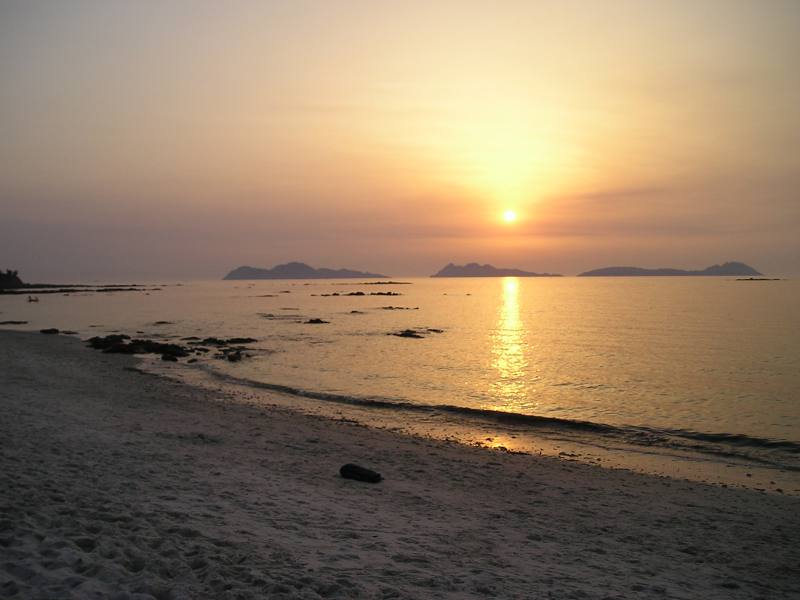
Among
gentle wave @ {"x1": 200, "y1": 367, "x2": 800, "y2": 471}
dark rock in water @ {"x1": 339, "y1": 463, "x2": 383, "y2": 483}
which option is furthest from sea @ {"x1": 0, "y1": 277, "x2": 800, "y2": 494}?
dark rock in water @ {"x1": 339, "y1": 463, "x2": 383, "y2": 483}

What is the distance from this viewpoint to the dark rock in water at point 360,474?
1391 cm

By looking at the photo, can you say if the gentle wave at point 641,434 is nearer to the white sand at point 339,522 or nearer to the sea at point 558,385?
the sea at point 558,385

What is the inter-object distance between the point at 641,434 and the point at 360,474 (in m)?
13.1

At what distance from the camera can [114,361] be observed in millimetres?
36344

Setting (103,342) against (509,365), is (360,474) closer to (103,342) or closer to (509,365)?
(509,365)

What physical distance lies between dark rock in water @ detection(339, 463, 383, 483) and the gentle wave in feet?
34.4

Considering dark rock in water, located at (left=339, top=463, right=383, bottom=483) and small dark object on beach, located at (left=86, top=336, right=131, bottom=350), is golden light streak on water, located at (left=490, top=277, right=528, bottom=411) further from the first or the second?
small dark object on beach, located at (left=86, top=336, right=131, bottom=350)

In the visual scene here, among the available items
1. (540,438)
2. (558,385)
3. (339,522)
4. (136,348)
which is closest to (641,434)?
(540,438)

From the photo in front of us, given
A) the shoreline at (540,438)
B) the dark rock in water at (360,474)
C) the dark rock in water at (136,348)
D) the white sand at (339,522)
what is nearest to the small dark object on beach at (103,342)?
the dark rock in water at (136,348)

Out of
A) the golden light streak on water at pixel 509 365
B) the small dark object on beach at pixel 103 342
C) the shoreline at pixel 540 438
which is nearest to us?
the shoreline at pixel 540 438

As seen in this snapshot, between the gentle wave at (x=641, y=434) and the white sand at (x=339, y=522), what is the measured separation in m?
4.92

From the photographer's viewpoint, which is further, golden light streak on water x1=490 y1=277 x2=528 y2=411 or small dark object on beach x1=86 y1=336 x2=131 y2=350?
small dark object on beach x1=86 y1=336 x2=131 y2=350

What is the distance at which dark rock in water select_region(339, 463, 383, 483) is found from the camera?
13.9 metres

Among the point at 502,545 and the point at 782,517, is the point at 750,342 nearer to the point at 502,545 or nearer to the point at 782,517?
the point at 782,517
